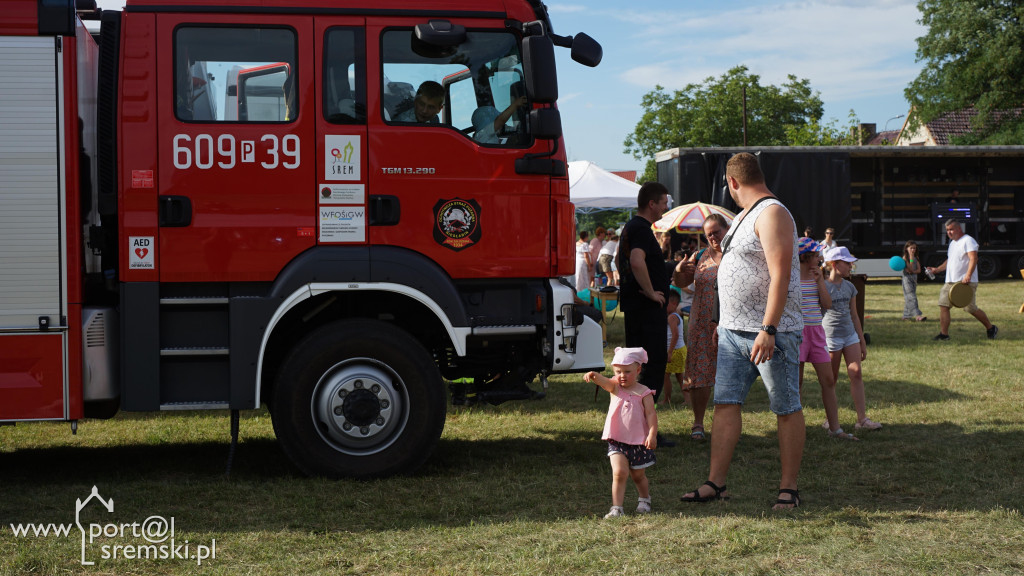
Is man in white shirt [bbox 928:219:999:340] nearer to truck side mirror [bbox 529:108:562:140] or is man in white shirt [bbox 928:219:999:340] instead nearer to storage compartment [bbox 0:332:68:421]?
truck side mirror [bbox 529:108:562:140]

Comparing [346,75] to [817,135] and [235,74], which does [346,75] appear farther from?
[817,135]

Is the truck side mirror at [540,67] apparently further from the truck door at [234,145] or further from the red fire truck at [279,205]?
the truck door at [234,145]

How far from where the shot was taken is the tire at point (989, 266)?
27359 millimetres

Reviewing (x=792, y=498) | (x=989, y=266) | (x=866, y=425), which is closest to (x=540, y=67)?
(x=792, y=498)

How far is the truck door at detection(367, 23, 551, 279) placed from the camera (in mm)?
6141

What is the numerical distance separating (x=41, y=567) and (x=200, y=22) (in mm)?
3149

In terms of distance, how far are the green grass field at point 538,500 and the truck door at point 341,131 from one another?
157 cm

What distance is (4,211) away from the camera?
5.69m

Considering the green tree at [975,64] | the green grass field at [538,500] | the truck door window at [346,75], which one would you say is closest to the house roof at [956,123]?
the green tree at [975,64]

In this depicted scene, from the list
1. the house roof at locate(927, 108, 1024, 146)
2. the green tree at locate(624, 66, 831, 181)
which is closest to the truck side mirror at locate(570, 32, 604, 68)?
the house roof at locate(927, 108, 1024, 146)

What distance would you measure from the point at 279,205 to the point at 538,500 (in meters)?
2.28

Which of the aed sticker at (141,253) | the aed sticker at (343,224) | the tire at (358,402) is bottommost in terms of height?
the tire at (358,402)

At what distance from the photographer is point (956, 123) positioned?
52.5 meters

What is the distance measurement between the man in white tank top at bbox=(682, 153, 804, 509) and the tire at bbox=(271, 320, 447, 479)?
1692mm
